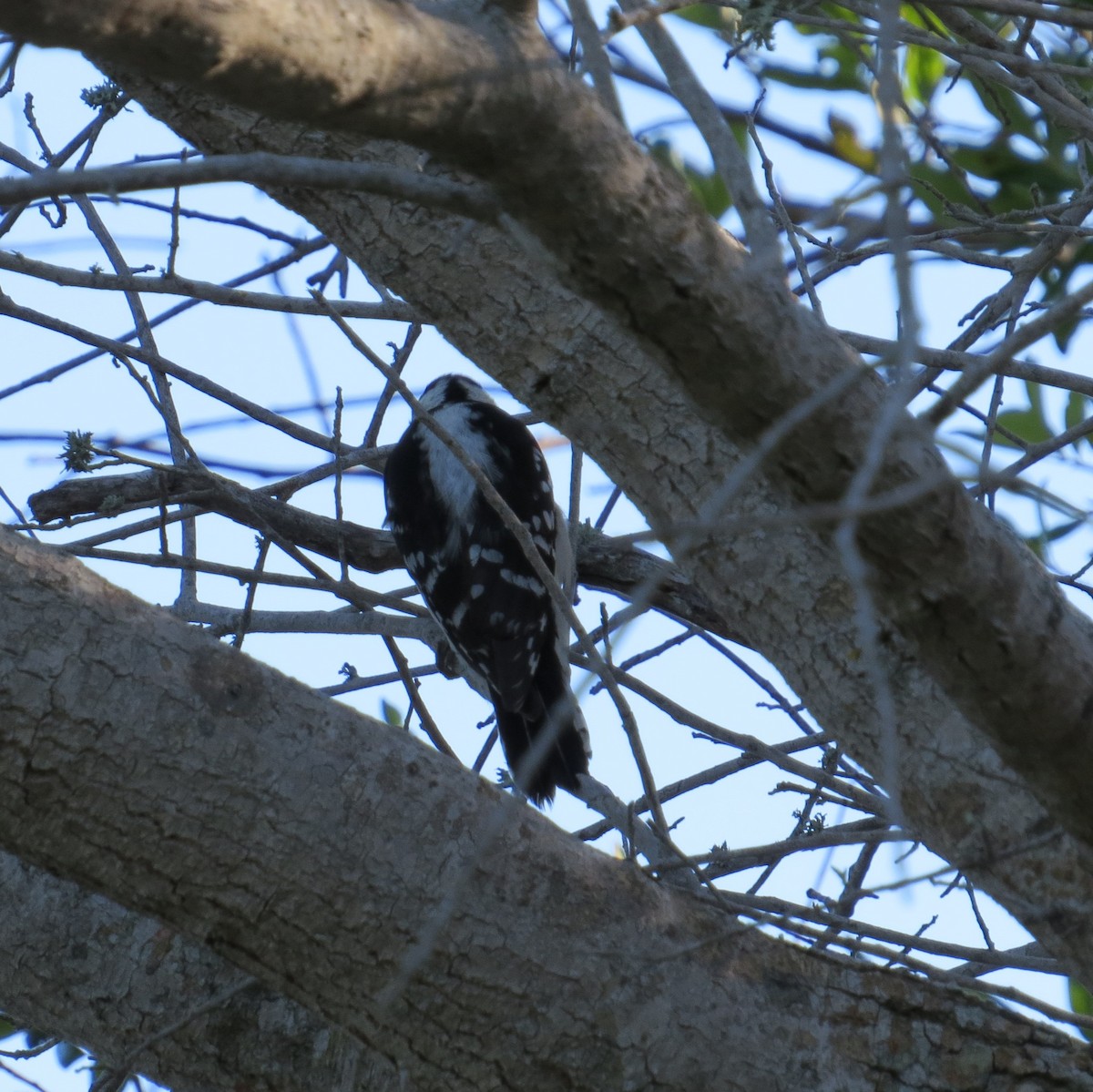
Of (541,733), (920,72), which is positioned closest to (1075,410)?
(920,72)

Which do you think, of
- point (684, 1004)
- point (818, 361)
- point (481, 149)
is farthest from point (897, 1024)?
point (481, 149)

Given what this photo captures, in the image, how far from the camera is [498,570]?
5086 millimetres

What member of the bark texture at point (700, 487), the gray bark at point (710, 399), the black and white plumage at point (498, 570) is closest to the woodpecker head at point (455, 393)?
the black and white plumage at point (498, 570)

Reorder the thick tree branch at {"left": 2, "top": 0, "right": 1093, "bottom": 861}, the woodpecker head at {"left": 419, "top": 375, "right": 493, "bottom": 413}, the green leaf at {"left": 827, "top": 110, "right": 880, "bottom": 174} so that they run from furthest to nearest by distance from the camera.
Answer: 1. the woodpecker head at {"left": 419, "top": 375, "right": 493, "bottom": 413}
2. the green leaf at {"left": 827, "top": 110, "right": 880, "bottom": 174}
3. the thick tree branch at {"left": 2, "top": 0, "right": 1093, "bottom": 861}

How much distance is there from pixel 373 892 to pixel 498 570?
2937 mm

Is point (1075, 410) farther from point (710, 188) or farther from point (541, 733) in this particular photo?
point (541, 733)

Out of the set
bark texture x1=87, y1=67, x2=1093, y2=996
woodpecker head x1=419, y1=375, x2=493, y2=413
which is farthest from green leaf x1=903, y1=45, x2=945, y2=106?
woodpecker head x1=419, y1=375, x2=493, y2=413

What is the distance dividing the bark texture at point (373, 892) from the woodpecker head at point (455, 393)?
152 inches

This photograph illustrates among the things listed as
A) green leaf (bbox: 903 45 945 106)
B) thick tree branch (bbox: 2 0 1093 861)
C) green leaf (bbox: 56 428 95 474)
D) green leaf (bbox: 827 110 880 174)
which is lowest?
thick tree branch (bbox: 2 0 1093 861)

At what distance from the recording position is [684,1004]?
2.24 metres

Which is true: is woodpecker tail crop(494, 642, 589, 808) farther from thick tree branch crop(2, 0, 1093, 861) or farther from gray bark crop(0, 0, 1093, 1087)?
thick tree branch crop(2, 0, 1093, 861)

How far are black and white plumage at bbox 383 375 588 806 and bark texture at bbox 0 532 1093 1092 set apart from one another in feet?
7.08

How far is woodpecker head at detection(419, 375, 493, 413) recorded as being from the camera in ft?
20.2

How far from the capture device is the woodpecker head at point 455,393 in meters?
6.15
